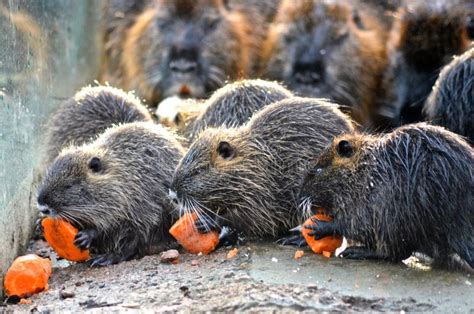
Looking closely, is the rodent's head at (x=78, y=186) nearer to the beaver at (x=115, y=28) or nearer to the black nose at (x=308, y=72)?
the black nose at (x=308, y=72)

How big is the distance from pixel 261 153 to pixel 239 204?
1.02ft

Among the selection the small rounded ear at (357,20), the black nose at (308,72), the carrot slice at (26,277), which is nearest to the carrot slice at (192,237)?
the carrot slice at (26,277)

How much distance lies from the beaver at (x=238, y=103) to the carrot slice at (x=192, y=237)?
861 millimetres

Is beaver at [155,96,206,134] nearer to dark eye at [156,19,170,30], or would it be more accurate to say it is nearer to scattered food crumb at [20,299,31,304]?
dark eye at [156,19,170,30]

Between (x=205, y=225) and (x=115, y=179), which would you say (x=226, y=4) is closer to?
(x=115, y=179)

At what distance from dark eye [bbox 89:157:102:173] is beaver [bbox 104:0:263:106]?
246cm

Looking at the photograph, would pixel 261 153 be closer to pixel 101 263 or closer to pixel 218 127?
pixel 218 127

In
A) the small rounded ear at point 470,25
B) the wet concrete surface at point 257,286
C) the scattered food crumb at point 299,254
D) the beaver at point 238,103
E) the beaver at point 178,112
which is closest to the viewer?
the wet concrete surface at point 257,286

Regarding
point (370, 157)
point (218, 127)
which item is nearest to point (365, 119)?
point (218, 127)

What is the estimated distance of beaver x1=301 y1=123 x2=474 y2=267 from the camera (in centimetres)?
511

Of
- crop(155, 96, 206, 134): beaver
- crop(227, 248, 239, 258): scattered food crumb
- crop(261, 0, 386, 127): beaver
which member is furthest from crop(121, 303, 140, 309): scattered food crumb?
crop(261, 0, 386, 127): beaver

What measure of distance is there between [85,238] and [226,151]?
3.01ft

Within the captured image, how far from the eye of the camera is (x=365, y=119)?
8297 mm

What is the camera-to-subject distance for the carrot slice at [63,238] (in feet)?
18.9
